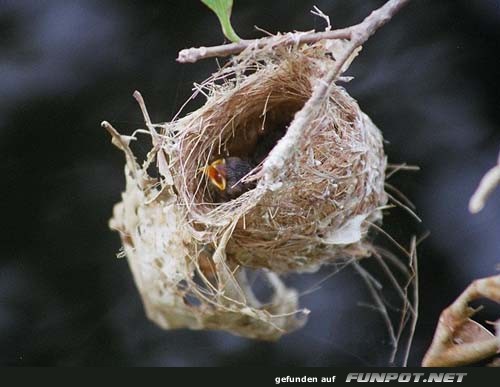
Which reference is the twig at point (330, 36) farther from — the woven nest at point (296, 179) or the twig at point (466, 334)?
the twig at point (466, 334)

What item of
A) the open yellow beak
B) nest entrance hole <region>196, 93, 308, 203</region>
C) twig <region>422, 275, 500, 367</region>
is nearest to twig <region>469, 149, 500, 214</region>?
Answer: twig <region>422, 275, 500, 367</region>

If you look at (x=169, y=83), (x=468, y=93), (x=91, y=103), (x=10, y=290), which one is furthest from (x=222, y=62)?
(x=10, y=290)

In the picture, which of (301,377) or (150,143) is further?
(301,377)

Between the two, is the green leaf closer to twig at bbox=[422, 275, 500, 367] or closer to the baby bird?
the baby bird

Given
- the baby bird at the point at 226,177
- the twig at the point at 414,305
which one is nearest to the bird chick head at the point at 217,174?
the baby bird at the point at 226,177

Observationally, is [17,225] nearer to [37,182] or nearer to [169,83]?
[37,182]

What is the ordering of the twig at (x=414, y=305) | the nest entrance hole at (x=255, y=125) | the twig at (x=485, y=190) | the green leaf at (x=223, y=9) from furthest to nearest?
the twig at (x=414, y=305) < the nest entrance hole at (x=255, y=125) < the green leaf at (x=223, y=9) < the twig at (x=485, y=190)
